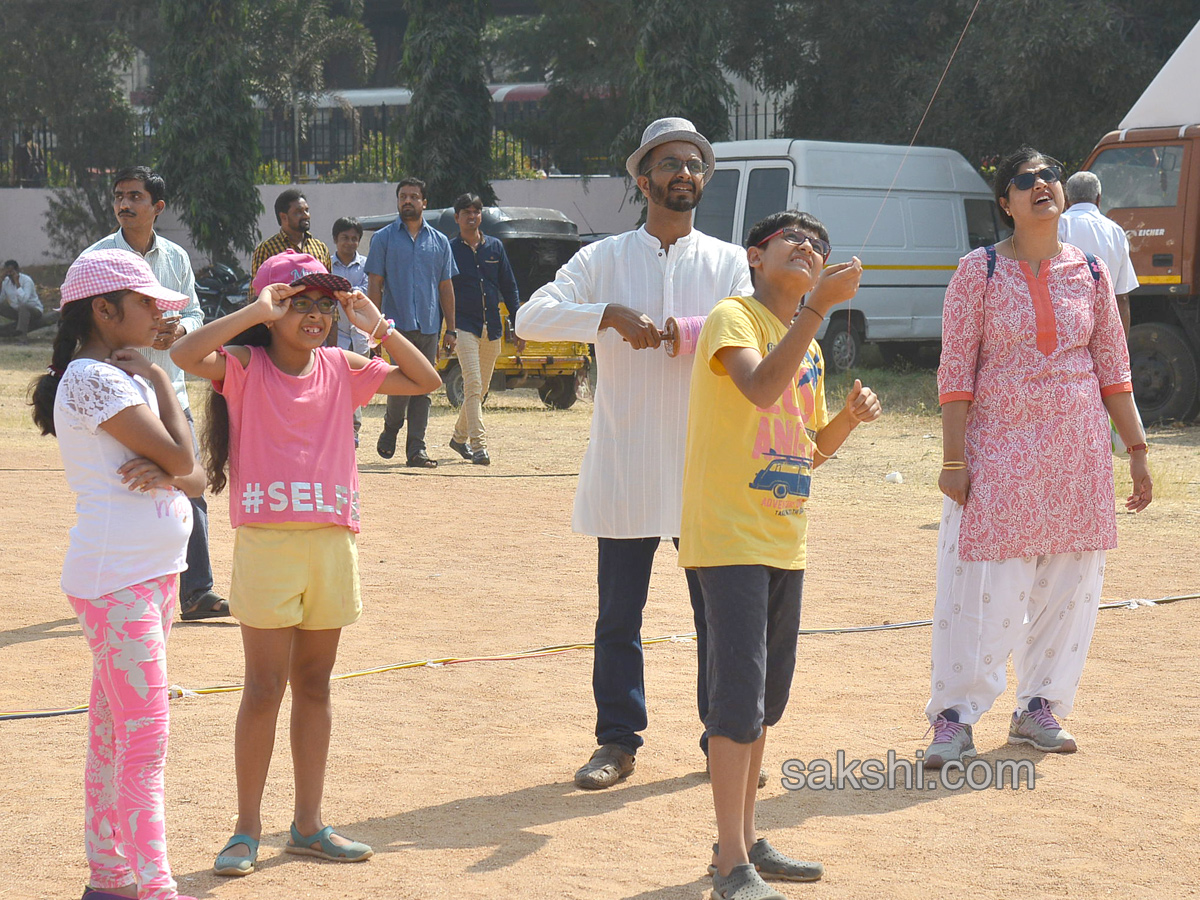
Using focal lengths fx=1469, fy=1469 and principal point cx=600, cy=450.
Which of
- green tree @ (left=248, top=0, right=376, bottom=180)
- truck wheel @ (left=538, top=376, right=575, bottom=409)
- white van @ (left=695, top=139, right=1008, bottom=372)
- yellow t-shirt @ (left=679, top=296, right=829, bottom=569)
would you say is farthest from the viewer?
green tree @ (left=248, top=0, right=376, bottom=180)

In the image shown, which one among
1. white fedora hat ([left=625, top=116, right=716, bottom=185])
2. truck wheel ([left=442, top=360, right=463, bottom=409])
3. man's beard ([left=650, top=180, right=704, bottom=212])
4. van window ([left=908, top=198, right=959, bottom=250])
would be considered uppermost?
van window ([left=908, top=198, right=959, bottom=250])

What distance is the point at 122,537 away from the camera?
10.9 ft

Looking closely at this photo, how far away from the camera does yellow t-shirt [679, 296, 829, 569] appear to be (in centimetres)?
350

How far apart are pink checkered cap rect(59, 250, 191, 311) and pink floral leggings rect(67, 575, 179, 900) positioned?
26.2 inches

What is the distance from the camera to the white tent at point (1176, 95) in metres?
13.5

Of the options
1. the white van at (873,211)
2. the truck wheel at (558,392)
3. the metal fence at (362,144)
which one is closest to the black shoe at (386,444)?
the truck wheel at (558,392)

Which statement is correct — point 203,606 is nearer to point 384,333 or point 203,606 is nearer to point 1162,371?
point 384,333

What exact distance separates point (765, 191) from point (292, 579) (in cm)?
1421

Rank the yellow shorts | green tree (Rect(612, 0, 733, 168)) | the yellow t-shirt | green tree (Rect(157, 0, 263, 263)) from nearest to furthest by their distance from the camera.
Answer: the yellow t-shirt → the yellow shorts → green tree (Rect(612, 0, 733, 168)) → green tree (Rect(157, 0, 263, 263))

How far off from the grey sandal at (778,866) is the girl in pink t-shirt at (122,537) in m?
1.39

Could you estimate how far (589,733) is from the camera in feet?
16.4

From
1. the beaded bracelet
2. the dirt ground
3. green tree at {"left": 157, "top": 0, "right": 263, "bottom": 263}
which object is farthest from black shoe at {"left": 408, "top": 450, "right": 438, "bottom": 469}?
A: green tree at {"left": 157, "top": 0, "right": 263, "bottom": 263}

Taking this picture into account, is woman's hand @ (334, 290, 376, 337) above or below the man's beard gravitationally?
below

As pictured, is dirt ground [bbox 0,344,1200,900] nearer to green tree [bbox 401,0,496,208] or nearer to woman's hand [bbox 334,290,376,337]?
woman's hand [bbox 334,290,376,337]
